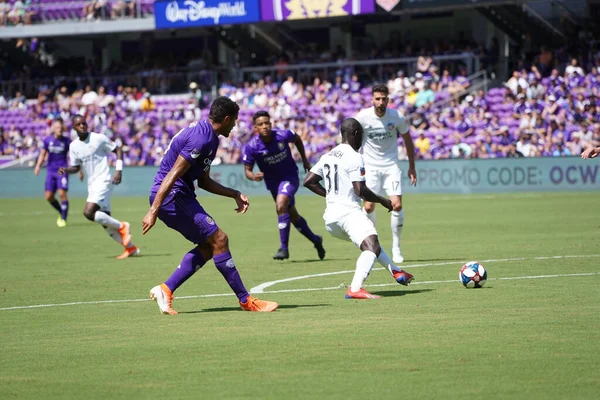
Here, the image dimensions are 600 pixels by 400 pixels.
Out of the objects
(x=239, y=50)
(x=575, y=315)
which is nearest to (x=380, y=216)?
(x=575, y=315)

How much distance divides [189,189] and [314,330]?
2236mm

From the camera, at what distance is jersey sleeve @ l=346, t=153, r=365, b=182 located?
37.6 feet

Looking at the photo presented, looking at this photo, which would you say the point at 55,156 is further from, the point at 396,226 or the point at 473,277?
the point at 473,277

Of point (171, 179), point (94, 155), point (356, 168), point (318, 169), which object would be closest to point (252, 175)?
point (94, 155)

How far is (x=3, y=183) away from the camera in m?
44.8

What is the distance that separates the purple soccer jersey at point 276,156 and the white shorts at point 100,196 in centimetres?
321

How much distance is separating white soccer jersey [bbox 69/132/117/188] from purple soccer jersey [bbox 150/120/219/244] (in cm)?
896

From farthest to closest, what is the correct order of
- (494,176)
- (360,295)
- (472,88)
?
(472,88) < (494,176) < (360,295)

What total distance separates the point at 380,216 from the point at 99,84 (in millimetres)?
28265

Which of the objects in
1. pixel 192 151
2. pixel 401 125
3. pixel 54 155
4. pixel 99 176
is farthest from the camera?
pixel 54 155

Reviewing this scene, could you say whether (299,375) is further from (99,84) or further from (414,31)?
(99,84)

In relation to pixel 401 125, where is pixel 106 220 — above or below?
below

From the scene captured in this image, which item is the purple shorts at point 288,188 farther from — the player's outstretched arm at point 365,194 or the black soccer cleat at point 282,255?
the player's outstretched arm at point 365,194

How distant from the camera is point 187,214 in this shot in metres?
10.5
